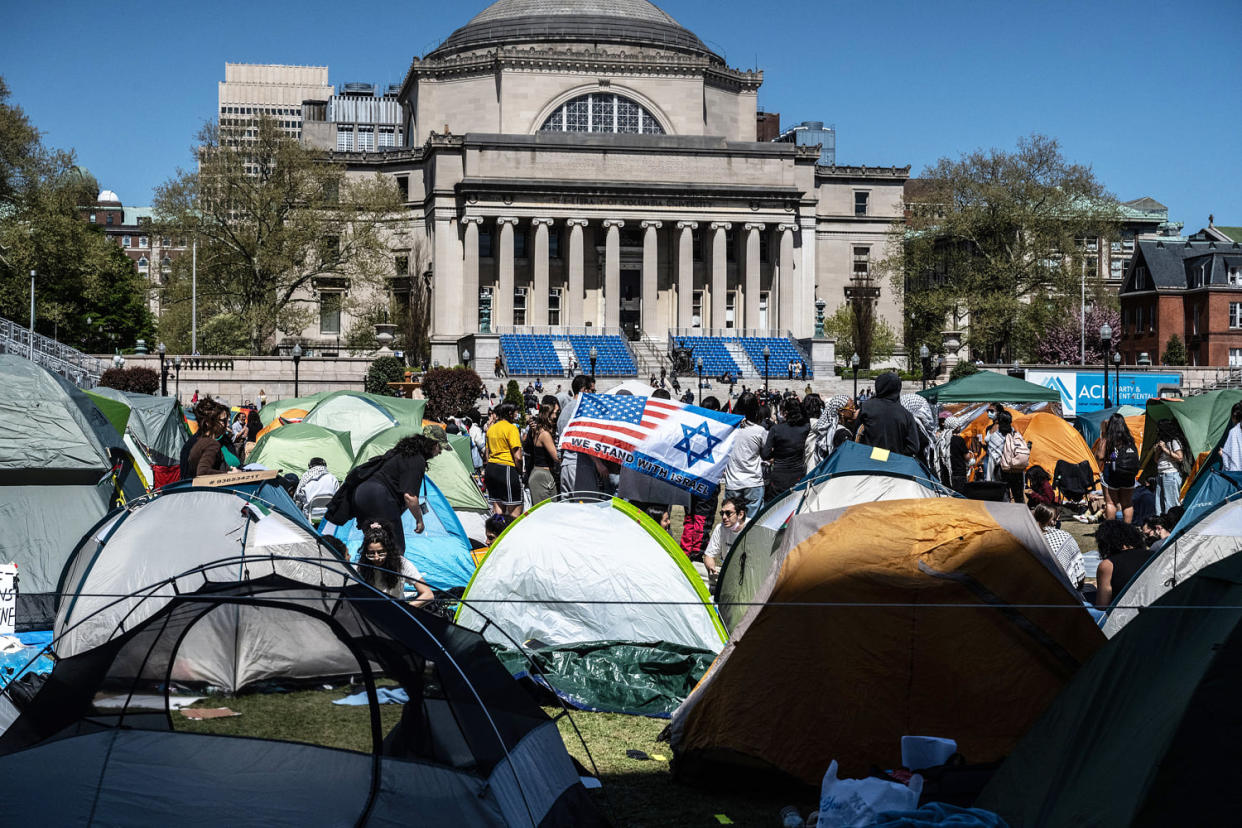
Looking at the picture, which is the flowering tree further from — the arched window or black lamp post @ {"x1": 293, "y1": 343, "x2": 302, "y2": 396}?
black lamp post @ {"x1": 293, "y1": 343, "x2": 302, "y2": 396}

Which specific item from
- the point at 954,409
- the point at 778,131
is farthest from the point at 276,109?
the point at 954,409

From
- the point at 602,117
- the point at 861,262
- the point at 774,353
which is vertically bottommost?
the point at 774,353

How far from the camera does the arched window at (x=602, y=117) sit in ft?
237

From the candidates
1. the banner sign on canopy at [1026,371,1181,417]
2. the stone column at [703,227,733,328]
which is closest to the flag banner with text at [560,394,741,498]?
the banner sign on canopy at [1026,371,1181,417]

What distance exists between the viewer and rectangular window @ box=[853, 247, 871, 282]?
75.6 m

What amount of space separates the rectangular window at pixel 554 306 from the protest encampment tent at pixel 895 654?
204 feet

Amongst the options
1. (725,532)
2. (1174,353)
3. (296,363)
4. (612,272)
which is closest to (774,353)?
(612,272)

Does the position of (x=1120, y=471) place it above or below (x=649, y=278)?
below

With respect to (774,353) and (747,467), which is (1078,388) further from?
(774,353)

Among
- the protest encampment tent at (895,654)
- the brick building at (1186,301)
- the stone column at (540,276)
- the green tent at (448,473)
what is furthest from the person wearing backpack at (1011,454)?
the brick building at (1186,301)

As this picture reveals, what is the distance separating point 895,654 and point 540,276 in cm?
6088

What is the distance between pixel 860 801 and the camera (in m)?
5.38

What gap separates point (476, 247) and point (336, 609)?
60948mm

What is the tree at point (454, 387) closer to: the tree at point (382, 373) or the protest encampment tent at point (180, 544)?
the tree at point (382, 373)
